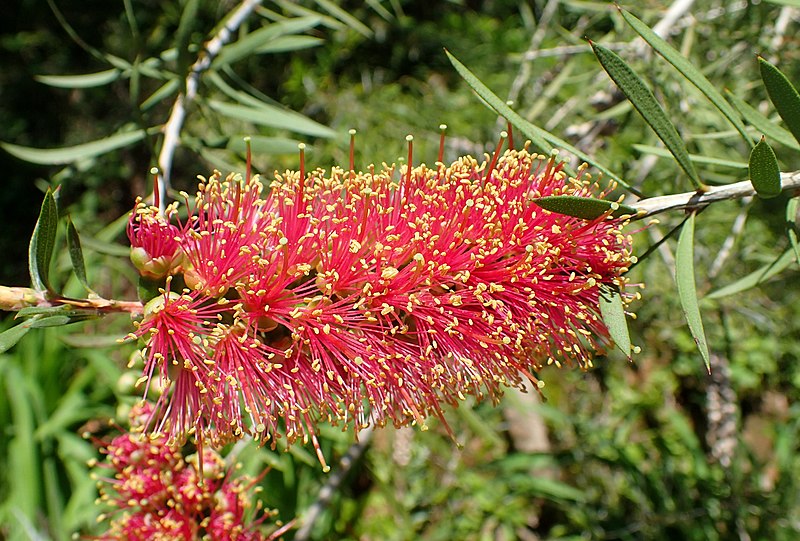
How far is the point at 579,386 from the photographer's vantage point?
345 centimetres

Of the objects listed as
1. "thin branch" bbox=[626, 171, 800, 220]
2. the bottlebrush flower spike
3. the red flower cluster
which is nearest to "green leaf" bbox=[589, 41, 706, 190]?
"thin branch" bbox=[626, 171, 800, 220]

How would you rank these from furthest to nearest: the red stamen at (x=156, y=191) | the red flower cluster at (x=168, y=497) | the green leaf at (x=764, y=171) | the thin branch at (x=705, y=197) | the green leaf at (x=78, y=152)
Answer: the green leaf at (x=78, y=152)
the red flower cluster at (x=168, y=497)
the red stamen at (x=156, y=191)
the thin branch at (x=705, y=197)
the green leaf at (x=764, y=171)

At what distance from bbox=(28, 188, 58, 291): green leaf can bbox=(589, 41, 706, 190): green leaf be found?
2.04ft

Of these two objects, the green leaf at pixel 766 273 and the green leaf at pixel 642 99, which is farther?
the green leaf at pixel 766 273

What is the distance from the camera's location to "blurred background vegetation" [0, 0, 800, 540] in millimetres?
1382

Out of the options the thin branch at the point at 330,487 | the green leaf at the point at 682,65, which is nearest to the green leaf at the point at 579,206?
the green leaf at the point at 682,65

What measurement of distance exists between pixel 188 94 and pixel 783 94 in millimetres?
1093

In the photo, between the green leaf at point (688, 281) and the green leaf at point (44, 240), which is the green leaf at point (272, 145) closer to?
the green leaf at point (44, 240)

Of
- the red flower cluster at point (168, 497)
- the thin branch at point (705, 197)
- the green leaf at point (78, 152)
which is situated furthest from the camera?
the green leaf at point (78, 152)

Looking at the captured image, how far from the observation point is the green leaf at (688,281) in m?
0.70

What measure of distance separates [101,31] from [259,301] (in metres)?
3.98

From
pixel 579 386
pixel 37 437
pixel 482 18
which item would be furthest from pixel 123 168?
pixel 579 386

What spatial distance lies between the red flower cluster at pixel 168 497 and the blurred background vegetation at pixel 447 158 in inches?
5.3

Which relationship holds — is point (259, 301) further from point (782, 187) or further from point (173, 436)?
point (782, 187)
